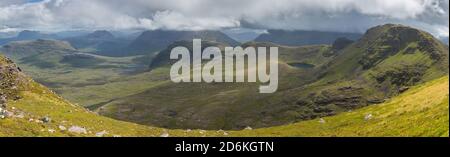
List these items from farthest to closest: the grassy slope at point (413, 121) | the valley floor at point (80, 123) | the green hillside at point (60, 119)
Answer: the green hillside at point (60, 119)
the valley floor at point (80, 123)
the grassy slope at point (413, 121)

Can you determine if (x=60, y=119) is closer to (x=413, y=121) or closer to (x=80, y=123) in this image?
(x=80, y=123)

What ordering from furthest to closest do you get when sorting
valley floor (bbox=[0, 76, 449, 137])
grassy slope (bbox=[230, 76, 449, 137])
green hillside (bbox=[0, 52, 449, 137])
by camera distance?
1. green hillside (bbox=[0, 52, 449, 137])
2. valley floor (bbox=[0, 76, 449, 137])
3. grassy slope (bbox=[230, 76, 449, 137])

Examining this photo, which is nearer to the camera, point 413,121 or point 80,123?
point 413,121

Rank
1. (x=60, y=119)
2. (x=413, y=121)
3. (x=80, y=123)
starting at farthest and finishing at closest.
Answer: (x=60, y=119), (x=80, y=123), (x=413, y=121)

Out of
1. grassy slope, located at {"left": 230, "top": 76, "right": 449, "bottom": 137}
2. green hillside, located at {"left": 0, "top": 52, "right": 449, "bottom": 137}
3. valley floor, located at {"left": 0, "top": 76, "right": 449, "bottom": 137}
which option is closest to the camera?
grassy slope, located at {"left": 230, "top": 76, "right": 449, "bottom": 137}

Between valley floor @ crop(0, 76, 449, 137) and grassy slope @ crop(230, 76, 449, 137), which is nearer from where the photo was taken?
grassy slope @ crop(230, 76, 449, 137)

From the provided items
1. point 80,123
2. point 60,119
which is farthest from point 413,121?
point 60,119

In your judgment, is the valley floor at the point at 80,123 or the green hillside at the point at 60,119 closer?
the valley floor at the point at 80,123

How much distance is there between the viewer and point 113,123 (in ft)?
380

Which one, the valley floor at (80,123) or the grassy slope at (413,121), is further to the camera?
the valley floor at (80,123)

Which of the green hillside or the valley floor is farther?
the green hillside

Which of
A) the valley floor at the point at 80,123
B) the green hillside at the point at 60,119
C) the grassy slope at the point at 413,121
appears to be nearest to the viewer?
the grassy slope at the point at 413,121
